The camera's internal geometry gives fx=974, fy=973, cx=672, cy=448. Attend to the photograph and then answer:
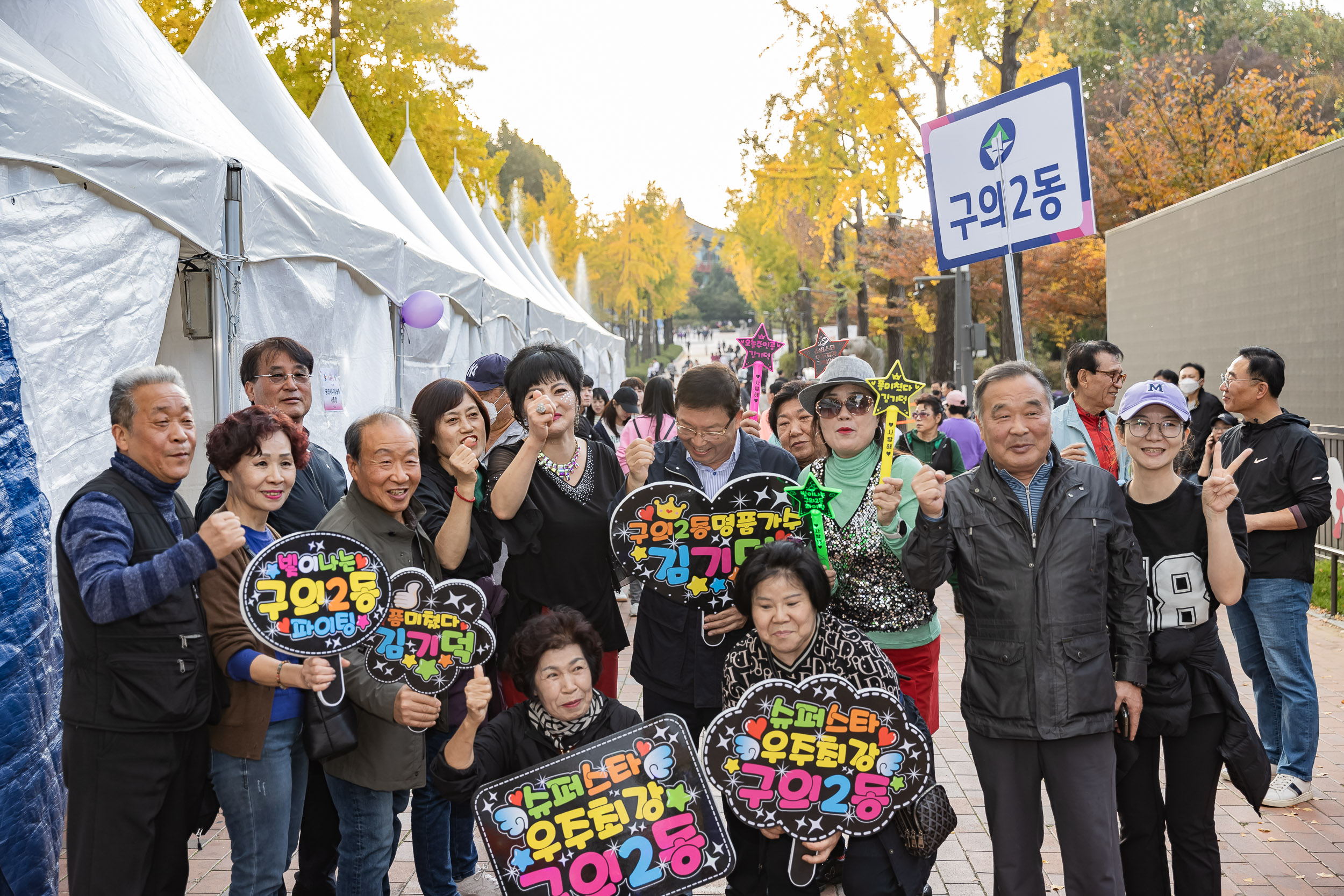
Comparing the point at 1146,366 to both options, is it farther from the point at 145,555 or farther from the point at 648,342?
the point at 648,342

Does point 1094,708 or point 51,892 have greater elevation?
point 1094,708

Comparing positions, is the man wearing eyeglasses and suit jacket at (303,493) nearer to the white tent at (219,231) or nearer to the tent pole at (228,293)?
the white tent at (219,231)

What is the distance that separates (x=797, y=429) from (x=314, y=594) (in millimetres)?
2947

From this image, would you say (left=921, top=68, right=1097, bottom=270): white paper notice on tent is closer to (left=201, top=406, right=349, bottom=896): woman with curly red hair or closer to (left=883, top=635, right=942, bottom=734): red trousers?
(left=883, top=635, right=942, bottom=734): red trousers

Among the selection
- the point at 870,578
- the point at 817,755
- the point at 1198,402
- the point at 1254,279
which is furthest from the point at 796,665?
the point at 1254,279

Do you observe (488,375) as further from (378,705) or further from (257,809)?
(257,809)

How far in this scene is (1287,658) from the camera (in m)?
4.70

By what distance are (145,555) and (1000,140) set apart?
14.7 feet

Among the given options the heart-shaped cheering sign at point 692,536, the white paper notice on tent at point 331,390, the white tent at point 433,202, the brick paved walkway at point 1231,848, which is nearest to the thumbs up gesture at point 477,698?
the heart-shaped cheering sign at point 692,536

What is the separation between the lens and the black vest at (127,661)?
277 centimetres

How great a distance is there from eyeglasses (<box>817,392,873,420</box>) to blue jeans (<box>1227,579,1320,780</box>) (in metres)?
2.58

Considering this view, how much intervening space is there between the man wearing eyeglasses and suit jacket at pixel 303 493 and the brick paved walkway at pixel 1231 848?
516 millimetres

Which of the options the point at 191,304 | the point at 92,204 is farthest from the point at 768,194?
the point at 92,204

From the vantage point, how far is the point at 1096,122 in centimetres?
3394
